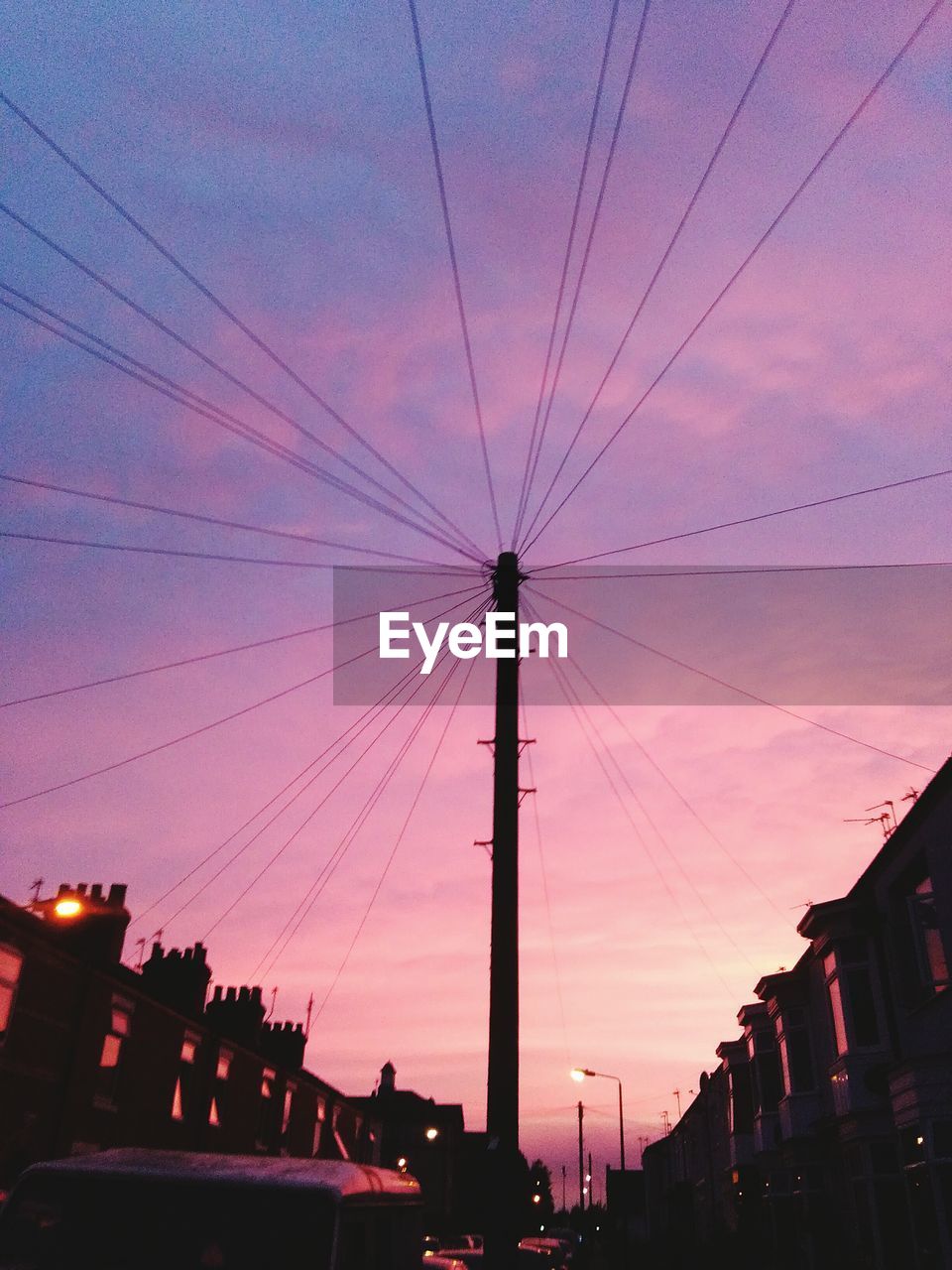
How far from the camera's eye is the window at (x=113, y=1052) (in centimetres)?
2286

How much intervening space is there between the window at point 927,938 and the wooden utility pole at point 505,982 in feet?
25.0

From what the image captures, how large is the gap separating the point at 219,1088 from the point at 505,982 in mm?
18732

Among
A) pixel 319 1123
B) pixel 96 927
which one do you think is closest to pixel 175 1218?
pixel 96 927

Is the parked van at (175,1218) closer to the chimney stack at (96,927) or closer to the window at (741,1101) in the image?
the chimney stack at (96,927)

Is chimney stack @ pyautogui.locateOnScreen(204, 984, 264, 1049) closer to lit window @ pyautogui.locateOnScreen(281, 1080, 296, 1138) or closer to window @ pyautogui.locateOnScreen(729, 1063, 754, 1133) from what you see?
lit window @ pyautogui.locateOnScreen(281, 1080, 296, 1138)

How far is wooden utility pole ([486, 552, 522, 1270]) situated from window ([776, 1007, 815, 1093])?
648 inches

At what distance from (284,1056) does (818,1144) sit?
19.4m

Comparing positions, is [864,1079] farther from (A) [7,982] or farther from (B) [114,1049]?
(A) [7,982]

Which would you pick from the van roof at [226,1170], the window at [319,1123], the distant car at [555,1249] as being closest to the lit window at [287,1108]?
the window at [319,1123]

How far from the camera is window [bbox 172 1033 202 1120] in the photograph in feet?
86.9

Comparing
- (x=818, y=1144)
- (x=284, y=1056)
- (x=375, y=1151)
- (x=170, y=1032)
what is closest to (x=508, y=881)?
(x=170, y=1032)

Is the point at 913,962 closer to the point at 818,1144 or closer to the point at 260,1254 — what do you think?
the point at 818,1144

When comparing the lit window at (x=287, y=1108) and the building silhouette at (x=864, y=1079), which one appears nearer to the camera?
the building silhouette at (x=864, y=1079)

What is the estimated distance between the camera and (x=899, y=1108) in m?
18.9
